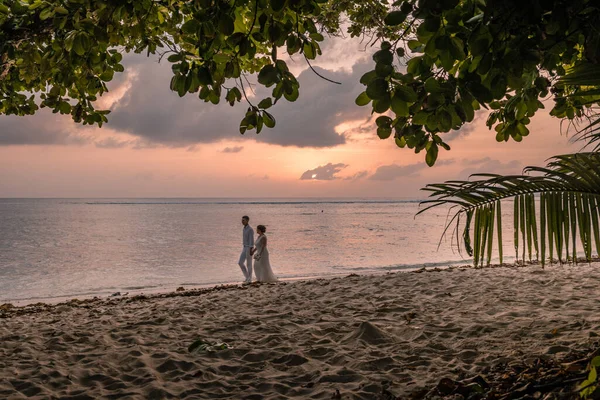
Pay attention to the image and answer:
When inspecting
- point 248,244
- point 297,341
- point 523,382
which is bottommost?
point 297,341

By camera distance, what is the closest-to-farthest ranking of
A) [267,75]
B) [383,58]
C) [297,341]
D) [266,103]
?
1. [383,58]
2. [267,75]
3. [266,103]
4. [297,341]

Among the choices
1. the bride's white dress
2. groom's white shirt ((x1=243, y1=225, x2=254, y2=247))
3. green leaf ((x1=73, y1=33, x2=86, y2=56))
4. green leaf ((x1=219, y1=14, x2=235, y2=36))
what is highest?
green leaf ((x1=73, y1=33, x2=86, y2=56))

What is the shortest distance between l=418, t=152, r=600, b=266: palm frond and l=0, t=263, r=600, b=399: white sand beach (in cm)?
137

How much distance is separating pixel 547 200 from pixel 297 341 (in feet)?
9.56

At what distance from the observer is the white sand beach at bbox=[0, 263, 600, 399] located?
3672 mm

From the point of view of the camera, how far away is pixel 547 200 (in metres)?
2.80

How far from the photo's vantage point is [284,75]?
227 cm

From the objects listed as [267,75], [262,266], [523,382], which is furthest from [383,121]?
[262,266]

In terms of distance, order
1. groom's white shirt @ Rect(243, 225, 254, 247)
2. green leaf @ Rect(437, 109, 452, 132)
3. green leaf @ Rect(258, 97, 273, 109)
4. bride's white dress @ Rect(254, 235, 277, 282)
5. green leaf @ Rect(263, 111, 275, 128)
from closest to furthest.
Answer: green leaf @ Rect(437, 109, 452, 132) < green leaf @ Rect(258, 97, 273, 109) < green leaf @ Rect(263, 111, 275, 128) < bride's white dress @ Rect(254, 235, 277, 282) < groom's white shirt @ Rect(243, 225, 254, 247)

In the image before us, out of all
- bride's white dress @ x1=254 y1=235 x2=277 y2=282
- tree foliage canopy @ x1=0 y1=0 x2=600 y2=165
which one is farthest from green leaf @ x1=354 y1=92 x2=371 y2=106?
bride's white dress @ x1=254 y1=235 x2=277 y2=282

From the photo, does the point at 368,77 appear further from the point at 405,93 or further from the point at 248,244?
the point at 248,244

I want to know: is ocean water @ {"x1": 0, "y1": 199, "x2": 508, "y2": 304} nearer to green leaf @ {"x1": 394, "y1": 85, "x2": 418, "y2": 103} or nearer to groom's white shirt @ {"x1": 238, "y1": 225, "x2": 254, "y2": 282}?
groom's white shirt @ {"x1": 238, "y1": 225, "x2": 254, "y2": 282}

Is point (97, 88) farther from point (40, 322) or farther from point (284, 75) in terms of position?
point (40, 322)

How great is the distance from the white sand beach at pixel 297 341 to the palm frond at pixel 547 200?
4.49 feet
